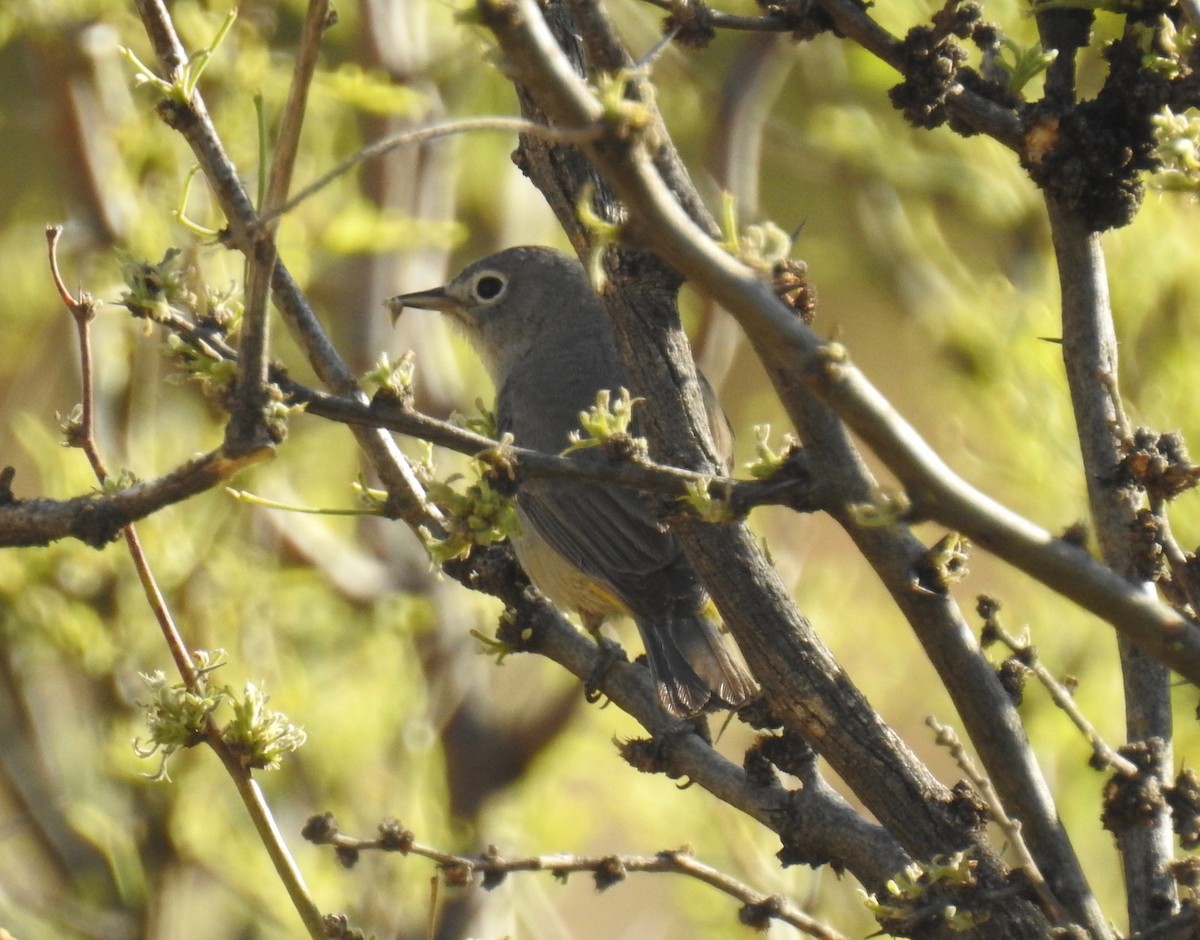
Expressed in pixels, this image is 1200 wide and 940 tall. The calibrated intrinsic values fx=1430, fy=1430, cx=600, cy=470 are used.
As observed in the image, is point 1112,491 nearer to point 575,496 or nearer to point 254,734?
point 254,734

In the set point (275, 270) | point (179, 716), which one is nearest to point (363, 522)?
point (275, 270)

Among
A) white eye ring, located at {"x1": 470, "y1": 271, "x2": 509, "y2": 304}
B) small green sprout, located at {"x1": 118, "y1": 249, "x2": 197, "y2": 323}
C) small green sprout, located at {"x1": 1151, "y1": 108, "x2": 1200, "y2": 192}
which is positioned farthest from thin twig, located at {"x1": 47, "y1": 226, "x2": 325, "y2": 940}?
white eye ring, located at {"x1": 470, "y1": 271, "x2": 509, "y2": 304}

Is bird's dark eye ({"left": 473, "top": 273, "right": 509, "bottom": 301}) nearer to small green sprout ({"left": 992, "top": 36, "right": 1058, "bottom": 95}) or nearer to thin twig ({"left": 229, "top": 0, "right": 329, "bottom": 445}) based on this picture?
small green sprout ({"left": 992, "top": 36, "right": 1058, "bottom": 95})

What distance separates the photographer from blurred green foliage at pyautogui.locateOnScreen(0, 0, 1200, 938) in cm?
411

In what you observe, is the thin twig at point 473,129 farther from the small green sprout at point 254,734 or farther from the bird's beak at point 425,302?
the bird's beak at point 425,302

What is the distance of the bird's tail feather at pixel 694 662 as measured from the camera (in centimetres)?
327

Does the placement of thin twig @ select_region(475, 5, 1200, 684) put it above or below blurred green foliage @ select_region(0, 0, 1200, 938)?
below

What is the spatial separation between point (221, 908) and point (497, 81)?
3088mm

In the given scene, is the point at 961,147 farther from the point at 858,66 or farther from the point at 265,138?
the point at 265,138

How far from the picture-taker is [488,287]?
4895 millimetres

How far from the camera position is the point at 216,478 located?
4.94 feet

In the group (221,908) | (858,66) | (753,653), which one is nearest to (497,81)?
(858,66)

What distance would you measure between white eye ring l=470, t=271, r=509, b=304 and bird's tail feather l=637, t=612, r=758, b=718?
5.03 ft

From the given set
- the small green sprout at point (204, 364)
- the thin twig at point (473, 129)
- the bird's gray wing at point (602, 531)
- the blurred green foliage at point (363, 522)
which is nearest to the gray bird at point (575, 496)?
the bird's gray wing at point (602, 531)
